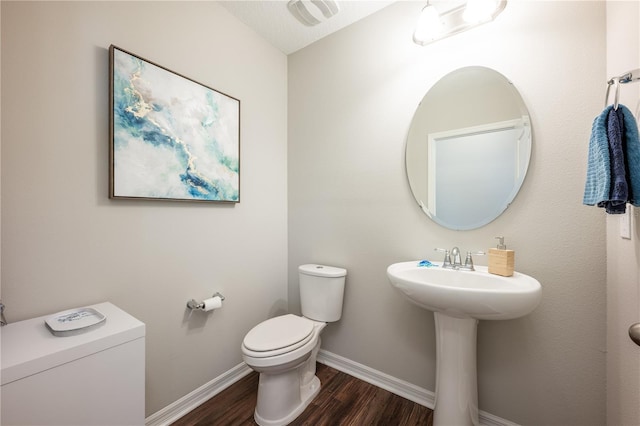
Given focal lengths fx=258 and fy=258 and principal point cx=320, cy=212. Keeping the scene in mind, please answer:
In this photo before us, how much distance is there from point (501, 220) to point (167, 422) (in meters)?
2.06

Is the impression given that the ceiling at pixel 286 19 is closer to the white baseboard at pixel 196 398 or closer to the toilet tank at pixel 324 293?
the toilet tank at pixel 324 293

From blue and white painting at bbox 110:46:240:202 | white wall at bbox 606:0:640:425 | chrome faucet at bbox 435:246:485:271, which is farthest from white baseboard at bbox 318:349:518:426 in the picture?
blue and white painting at bbox 110:46:240:202

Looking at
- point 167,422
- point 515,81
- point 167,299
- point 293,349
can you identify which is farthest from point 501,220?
point 167,422

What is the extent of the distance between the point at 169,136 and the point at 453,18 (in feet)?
5.37

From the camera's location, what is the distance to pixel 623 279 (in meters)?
0.95

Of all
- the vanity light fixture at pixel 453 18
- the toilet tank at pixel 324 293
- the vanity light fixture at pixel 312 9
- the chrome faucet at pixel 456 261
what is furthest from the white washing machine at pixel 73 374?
the vanity light fixture at pixel 453 18

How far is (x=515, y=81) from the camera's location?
1.29m

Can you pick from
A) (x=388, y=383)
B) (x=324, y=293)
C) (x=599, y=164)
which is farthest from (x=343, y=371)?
(x=599, y=164)

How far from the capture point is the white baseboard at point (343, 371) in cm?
136

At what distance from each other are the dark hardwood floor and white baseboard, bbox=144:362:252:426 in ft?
0.09

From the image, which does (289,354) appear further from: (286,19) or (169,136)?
(286,19)

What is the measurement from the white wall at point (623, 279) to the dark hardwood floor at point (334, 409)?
833 mm

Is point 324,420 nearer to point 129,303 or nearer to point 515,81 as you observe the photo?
point 129,303

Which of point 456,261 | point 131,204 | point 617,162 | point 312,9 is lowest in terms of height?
point 456,261
